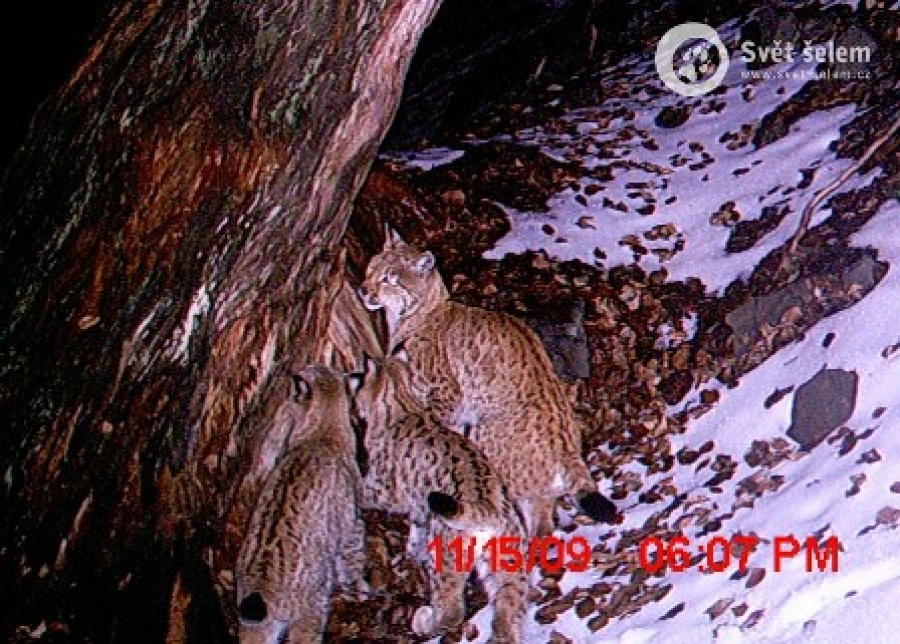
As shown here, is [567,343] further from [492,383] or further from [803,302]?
[803,302]

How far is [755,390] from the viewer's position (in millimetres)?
4969

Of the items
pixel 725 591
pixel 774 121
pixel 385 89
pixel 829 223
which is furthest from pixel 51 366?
pixel 774 121

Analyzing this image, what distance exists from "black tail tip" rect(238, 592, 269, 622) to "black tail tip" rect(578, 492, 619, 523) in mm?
1306

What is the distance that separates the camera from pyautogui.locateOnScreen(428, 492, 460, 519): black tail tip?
4.33m

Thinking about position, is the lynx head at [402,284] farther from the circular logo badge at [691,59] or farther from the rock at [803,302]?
the circular logo badge at [691,59]

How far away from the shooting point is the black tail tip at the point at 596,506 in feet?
14.8

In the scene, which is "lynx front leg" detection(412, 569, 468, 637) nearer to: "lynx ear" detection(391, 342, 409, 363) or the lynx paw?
the lynx paw

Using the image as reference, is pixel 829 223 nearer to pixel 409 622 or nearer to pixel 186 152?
pixel 409 622

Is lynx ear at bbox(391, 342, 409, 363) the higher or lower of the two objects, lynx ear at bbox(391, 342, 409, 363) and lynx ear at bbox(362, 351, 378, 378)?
the lower

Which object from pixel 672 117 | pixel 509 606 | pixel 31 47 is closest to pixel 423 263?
pixel 509 606

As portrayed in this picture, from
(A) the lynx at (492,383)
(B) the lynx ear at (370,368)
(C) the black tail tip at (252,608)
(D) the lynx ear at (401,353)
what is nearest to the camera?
(C) the black tail tip at (252,608)

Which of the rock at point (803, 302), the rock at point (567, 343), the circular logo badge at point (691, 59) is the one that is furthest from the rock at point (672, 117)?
the rock at point (803, 302)

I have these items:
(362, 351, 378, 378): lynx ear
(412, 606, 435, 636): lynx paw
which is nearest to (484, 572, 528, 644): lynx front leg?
(412, 606, 435, 636): lynx paw

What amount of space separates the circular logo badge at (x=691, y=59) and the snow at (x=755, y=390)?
13 centimetres
